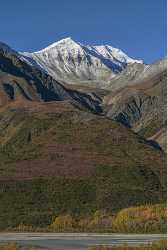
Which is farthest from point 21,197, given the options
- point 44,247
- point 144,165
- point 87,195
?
point 44,247

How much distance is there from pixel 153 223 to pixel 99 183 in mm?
41686

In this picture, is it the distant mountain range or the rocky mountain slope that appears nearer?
the rocky mountain slope

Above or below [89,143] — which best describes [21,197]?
below

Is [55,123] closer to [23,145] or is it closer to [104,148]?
[23,145]

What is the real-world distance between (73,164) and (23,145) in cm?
2321

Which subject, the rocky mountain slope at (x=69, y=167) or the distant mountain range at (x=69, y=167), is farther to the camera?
the distant mountain range at (x=69, y=167)

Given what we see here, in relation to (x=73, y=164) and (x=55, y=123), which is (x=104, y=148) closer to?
(x=73, y=164)

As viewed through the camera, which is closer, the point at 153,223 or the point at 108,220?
the point at 153,223

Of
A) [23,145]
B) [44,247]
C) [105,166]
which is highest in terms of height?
[23,145]

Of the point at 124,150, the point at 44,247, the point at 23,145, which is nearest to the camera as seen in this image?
the point at 44,247

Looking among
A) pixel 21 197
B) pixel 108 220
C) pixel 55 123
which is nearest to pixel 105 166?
pixel 21 197

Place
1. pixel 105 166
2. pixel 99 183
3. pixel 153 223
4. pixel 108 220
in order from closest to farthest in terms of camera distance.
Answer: pixel 153 223 < pixel 108 220 < pixel 99 183 < pixel 105 166

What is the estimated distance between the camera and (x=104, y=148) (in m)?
113

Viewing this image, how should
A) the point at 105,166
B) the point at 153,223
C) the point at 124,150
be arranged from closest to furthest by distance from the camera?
the point at 153,223
the point at 105,166
the point at 124,150
